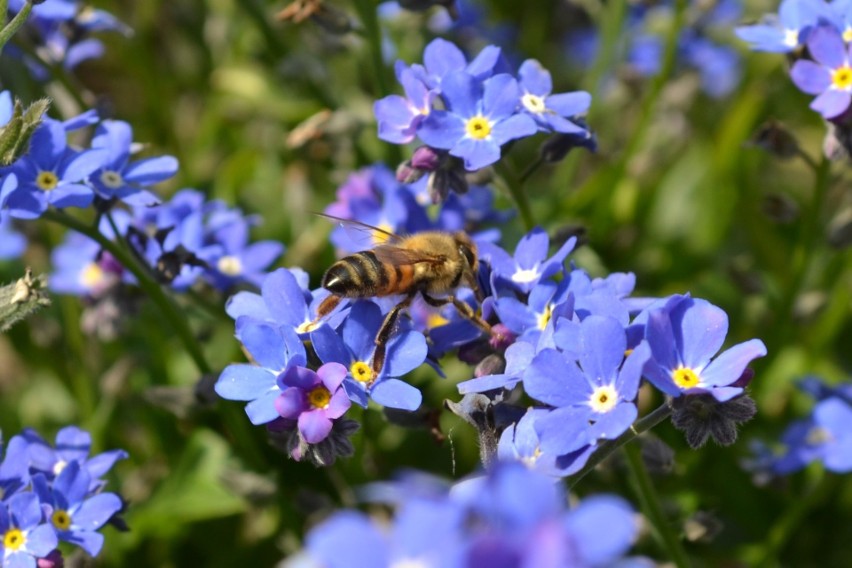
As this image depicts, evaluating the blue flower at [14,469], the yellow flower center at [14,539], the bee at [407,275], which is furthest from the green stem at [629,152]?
the yellow flower center at [14,539]

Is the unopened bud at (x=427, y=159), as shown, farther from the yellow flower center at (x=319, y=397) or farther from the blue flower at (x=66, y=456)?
the blue flower at (x=66, y=456)

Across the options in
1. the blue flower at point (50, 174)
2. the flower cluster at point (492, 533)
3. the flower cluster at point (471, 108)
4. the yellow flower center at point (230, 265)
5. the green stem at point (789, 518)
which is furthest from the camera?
the green stem at point (789, 518)

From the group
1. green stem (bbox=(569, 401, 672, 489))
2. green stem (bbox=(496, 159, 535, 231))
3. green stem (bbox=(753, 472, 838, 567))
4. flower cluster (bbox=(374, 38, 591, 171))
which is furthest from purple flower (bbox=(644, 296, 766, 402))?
green stem (bbox=(753, 472, 838, 567))

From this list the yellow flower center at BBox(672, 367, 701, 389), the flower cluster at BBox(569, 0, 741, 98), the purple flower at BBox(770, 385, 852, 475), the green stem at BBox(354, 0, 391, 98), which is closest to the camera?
the yellow flower center at BBox(672, 367, 701, 389)

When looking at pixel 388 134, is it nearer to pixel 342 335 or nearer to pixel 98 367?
pixel 342 335

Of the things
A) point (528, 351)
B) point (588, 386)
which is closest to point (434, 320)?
point (528, 351)

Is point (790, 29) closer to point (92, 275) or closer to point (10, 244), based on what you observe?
point (92, 275)

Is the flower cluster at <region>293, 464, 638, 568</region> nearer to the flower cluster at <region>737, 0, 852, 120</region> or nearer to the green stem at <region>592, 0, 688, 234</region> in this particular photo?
the flower cluster at <region>737, 0, 852, 120</region>
